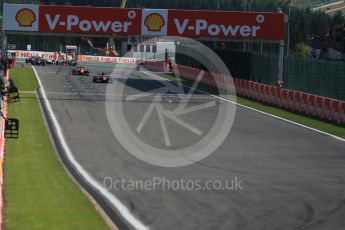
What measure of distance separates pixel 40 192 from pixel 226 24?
101ft

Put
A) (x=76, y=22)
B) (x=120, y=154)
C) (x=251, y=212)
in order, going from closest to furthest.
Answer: (x=251, y=212)
(x=120, y=154)
(x=76, y=22)

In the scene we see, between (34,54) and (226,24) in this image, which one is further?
(34,54)

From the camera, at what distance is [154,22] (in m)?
43.9

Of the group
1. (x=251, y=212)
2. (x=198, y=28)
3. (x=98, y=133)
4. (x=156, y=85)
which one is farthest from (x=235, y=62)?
(x=251, y=212)

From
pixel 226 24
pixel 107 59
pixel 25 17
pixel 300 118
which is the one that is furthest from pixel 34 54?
pixel 300 118

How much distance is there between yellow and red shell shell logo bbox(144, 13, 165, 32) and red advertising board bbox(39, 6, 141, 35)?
0.57 m

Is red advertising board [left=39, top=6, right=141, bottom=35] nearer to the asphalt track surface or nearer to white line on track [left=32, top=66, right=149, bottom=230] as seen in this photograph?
the asphalt track surface

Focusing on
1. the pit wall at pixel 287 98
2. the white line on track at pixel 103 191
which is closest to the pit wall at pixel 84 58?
the pit wall at pixel 287 98

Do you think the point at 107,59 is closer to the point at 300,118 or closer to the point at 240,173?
the point at 300,118

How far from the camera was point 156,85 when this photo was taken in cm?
5581

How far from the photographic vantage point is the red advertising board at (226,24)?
4419 centimetres

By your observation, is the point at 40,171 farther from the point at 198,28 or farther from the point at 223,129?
the point at 198,28

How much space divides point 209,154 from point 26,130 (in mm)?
8128

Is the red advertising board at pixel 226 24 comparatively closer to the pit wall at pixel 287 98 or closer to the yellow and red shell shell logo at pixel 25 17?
the pit wall at pixel 287 98
